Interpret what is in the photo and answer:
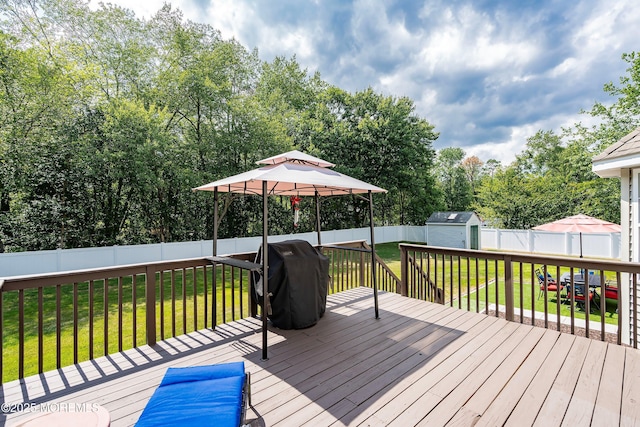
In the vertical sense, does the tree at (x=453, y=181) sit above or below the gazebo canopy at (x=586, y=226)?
above

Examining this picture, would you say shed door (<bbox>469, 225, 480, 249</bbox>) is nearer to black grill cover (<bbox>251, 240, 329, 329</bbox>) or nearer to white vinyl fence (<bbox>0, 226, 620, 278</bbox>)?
white vinyl fence (<bbox>0, 226, 620, 278</bbox>)

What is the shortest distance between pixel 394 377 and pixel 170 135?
10.8 metres

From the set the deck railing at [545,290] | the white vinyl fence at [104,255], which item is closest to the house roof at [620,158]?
the deck railing at [545,290]

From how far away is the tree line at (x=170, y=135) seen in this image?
861 centimetres

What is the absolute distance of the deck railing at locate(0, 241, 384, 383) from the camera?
2545 mm

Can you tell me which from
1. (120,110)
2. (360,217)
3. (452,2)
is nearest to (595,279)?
(452,2)

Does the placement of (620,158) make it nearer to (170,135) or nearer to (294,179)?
(294,179)

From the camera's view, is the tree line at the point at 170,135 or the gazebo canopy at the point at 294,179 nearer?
the gazebo canopy at the point at 294,179

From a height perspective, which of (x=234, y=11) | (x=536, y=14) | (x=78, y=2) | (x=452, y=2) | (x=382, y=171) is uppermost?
(x=78, y=2)

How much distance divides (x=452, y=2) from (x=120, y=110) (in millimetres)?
9650

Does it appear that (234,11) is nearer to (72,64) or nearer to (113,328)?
(72,64)

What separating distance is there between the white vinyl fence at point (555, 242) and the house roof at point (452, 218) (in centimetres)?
129

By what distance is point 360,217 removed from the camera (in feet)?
60.8

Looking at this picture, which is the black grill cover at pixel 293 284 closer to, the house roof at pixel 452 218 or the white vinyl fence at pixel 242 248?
the white vinyl fence at pixel 242 248
